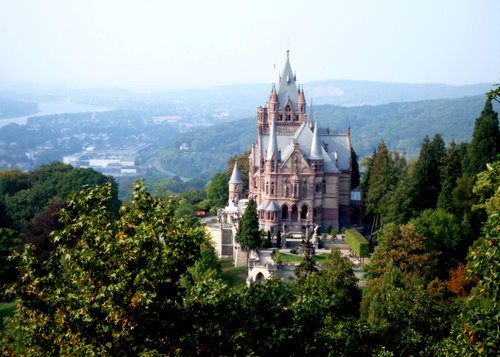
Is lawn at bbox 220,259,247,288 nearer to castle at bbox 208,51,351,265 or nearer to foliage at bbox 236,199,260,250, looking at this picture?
castle at bbox 208,51,351,265

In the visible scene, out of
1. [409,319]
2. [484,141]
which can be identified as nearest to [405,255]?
[484,141]

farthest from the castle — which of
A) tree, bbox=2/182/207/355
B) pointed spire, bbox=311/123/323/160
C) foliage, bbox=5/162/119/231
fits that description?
tree, bbox=2/182/207/355

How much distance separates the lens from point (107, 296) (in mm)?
18375

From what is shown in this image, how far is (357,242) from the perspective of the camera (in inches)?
2146

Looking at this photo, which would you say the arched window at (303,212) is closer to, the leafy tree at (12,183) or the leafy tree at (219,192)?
the leafy tree at (219,192)

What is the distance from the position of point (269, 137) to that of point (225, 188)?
51.9 feet

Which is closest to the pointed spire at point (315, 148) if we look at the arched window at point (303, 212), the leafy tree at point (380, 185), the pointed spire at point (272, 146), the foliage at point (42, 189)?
the pointed spire at point (272, 146)

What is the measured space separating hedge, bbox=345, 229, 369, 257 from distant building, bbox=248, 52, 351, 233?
3963 mm

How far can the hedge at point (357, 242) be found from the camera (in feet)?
174

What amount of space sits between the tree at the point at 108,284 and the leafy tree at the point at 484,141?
3474 centimetres

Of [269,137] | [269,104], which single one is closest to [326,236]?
[269,137]

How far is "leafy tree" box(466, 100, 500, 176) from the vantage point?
50250 mm

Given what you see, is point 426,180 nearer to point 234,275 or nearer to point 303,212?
point 303,212

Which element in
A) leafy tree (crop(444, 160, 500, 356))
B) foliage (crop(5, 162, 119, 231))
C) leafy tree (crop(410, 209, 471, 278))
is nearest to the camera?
leafy tree (crop(444, 160, 500, 356))
